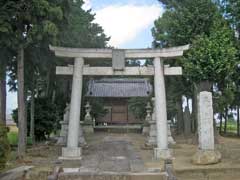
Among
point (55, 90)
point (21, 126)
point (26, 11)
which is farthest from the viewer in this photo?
point (55, 90)

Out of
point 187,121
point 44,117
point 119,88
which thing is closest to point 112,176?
point 44,117

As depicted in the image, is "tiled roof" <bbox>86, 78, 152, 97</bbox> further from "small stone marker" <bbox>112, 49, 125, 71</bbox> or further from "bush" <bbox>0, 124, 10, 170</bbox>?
"bush" <bbox>0, 124, 10, 170</bbox>

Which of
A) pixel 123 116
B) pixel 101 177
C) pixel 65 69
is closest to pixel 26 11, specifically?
pixel 65 69

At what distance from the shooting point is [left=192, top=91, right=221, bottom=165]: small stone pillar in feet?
48.5

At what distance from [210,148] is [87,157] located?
6.05 metres

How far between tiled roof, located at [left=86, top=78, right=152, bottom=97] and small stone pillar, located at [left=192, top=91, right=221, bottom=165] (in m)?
28.8

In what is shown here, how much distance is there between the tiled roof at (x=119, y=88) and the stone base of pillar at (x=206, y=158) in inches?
1155

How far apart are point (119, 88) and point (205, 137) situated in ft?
116

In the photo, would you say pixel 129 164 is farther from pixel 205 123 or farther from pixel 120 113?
pixel 120 113

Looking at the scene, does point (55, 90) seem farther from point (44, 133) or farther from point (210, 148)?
point (210, 148)

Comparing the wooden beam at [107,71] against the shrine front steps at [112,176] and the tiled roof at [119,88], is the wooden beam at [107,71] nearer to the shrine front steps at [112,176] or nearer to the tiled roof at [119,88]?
the shrine front steps at [112,176]

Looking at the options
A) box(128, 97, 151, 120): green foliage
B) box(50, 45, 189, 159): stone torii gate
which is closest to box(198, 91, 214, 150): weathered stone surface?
box(50, 45, 189, 159): stone torii gate

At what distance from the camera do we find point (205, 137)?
1511 cm

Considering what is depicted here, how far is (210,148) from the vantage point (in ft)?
49.2
